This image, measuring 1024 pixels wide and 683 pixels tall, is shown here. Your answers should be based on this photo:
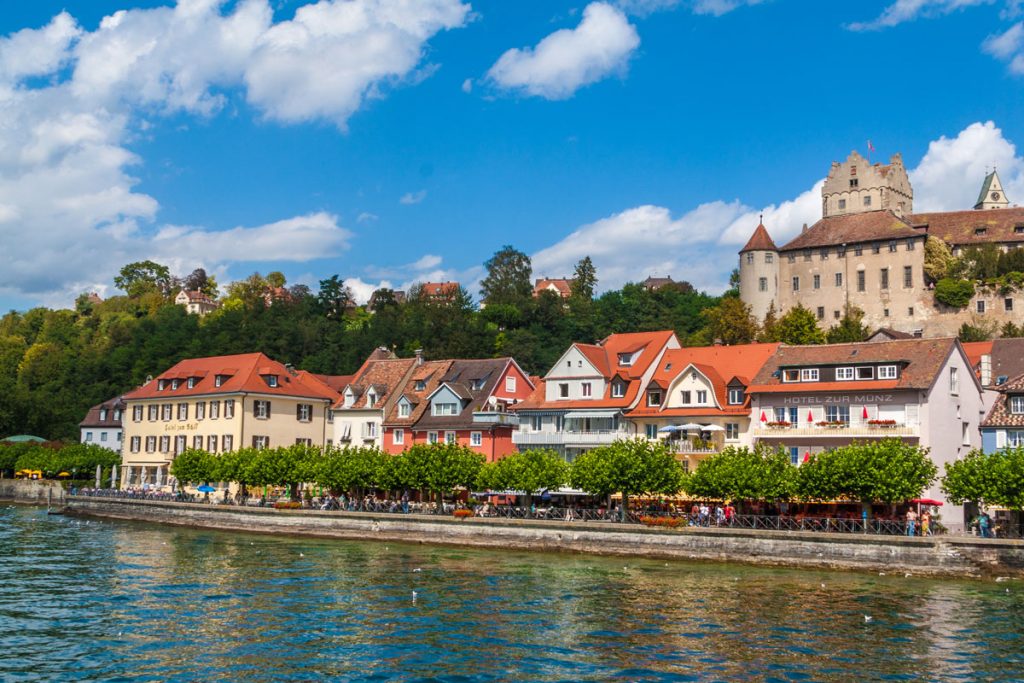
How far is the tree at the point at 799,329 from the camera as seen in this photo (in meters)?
101

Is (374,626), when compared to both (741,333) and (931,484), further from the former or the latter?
(741,333)

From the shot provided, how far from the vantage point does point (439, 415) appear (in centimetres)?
7812

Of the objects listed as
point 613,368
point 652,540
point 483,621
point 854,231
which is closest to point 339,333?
point 854,231

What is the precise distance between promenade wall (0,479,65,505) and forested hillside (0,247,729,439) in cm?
2435

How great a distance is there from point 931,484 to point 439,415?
36476mm

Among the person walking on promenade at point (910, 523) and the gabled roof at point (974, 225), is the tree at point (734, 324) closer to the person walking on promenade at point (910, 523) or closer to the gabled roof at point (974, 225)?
the gabled roof at point (974, 225)

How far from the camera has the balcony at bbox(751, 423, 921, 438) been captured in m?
57.7

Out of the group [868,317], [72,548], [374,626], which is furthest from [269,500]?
[868,317]

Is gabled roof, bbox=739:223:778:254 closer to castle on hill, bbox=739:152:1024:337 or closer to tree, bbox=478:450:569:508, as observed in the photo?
castle on hill, bbox=739:152:1024:337

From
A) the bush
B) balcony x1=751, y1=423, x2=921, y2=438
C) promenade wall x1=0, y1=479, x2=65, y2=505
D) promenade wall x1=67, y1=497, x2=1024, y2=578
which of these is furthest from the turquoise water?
the bush

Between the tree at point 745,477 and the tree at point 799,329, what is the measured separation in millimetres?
46149

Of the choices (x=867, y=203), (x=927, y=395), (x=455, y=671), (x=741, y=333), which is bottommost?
(x=455, y=671)

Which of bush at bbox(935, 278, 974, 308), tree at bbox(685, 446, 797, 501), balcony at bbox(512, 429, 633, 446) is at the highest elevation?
bush at bbox(935, 278, 974, 308)

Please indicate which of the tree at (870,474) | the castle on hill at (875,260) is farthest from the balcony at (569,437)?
the castle on hill at (875,260)
